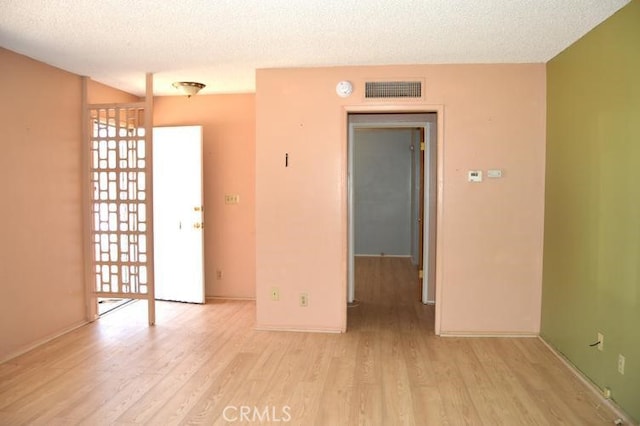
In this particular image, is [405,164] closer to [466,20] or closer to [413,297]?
[413,297]

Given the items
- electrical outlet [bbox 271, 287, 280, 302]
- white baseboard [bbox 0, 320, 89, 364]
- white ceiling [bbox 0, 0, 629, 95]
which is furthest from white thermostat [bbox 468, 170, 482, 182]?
white baseboard [bbox 0, 320, 89, 364]

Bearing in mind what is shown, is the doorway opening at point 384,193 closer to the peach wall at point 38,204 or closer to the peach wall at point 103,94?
the peach wall at point 103,94

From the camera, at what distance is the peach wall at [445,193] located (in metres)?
4.32

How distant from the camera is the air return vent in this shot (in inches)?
174

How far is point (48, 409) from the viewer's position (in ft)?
9.86

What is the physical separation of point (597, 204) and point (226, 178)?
13.4 feet

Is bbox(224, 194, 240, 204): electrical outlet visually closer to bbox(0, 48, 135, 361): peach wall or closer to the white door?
the white door

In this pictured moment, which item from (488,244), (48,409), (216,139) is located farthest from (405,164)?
(48,409)

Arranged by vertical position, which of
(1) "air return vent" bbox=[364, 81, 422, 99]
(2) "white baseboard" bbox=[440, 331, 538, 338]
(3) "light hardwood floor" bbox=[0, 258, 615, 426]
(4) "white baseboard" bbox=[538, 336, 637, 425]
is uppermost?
(1) "air return vent" bbox=[364, 81, 422, 99]

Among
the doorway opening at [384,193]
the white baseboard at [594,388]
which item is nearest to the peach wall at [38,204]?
the white baseboard at [594,388]

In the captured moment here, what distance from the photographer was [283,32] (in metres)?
3.43

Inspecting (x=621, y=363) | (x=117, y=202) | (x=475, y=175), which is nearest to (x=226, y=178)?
(x=117, y=202)

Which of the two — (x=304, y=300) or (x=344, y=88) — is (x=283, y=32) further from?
(x=304, y=300)

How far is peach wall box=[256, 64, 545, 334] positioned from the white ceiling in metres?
0.22
